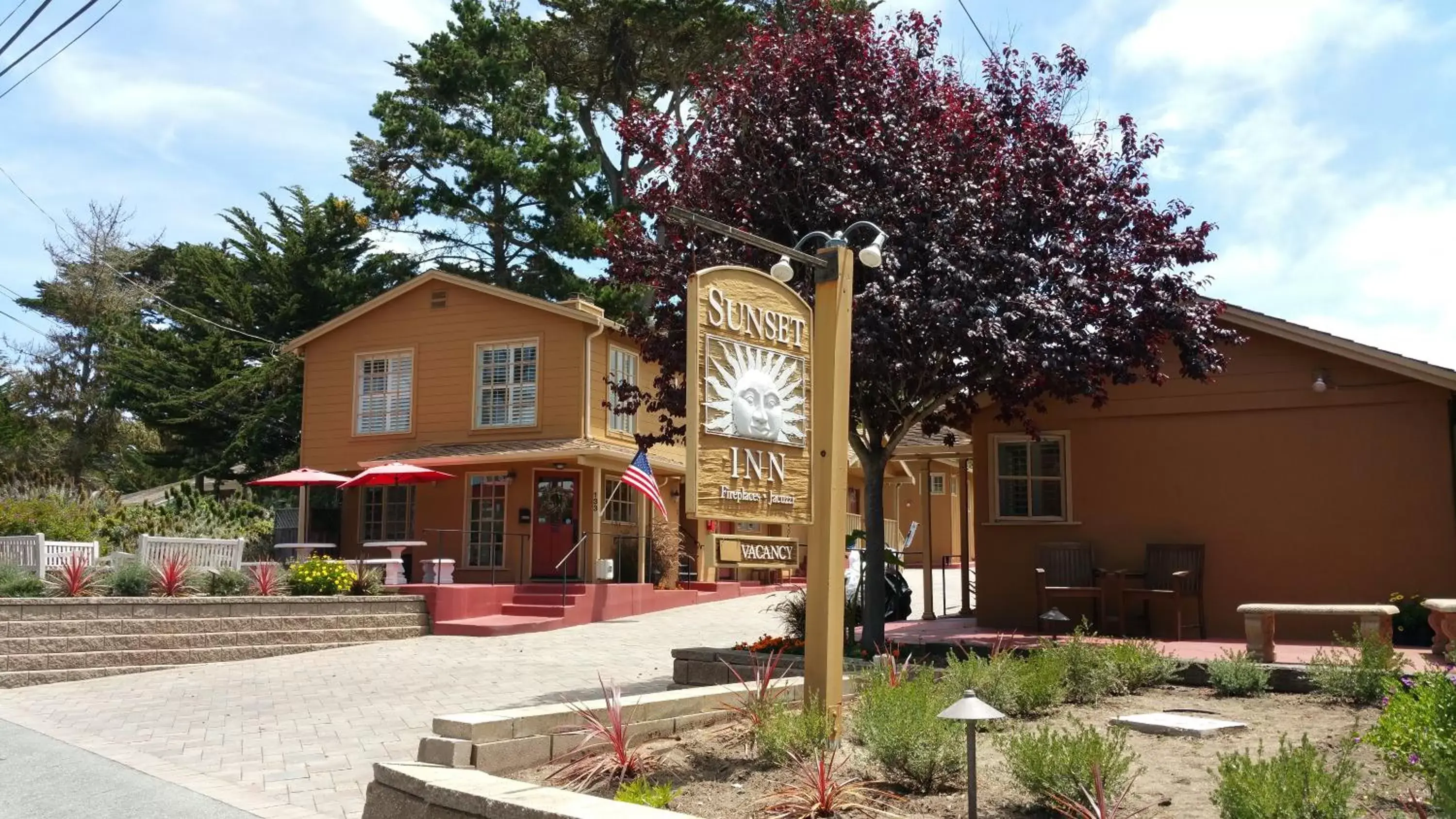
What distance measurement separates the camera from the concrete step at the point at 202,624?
518 inches

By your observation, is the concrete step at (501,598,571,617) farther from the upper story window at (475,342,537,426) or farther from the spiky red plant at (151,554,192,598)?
the spiky red plant at (151,554,192,598)

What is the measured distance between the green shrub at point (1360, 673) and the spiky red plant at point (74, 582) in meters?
13.1

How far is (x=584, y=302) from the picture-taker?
73.7ft

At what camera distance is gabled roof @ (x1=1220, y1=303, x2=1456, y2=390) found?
12320 mm

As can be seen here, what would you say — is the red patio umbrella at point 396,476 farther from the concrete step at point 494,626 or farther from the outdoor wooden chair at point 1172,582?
the outdoor wooden chair at point 1172,582

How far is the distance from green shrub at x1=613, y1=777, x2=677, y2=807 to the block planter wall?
10.2 m

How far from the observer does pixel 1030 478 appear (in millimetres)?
14875

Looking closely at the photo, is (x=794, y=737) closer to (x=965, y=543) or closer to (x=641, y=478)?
(x=641, y=478)

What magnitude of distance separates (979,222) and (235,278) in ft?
86.9

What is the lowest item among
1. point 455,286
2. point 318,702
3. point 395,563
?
point 318,702

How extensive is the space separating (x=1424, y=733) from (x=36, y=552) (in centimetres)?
1549

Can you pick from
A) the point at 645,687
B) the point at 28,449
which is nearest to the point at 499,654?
the point at 645,687

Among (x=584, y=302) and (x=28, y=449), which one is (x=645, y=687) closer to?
(x=584, y=302)

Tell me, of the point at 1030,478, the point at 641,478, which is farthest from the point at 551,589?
the point at 1030,478
